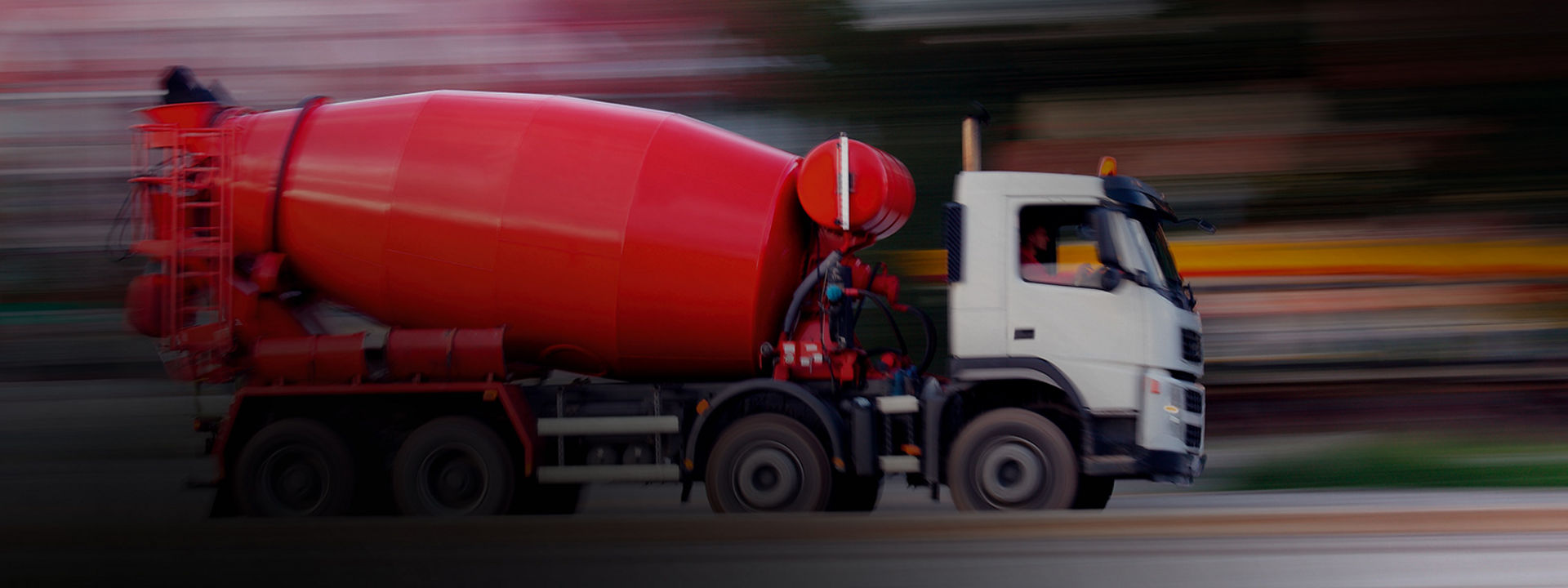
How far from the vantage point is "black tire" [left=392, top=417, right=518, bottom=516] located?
869 cm

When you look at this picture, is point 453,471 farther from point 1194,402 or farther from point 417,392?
point 1194,402

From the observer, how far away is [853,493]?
9.07m

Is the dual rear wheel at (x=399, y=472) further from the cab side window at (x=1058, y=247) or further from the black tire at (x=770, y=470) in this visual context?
the cab side window at (x=1058, y=247)

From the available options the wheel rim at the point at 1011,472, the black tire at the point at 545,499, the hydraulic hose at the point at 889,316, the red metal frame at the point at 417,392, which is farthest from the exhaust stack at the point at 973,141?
the black tire at the point at 545,499

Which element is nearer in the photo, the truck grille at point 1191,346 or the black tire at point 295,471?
the truck grille at point 1191,346

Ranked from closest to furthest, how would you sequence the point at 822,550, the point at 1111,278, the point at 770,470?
the point at 822,550
the point at 1111,278
the point at 770,470

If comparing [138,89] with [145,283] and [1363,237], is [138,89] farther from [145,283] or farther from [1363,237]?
[1363,237]

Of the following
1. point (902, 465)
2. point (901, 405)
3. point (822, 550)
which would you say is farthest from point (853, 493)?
point (822, 550)

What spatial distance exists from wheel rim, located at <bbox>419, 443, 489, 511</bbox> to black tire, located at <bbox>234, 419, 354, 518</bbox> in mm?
515

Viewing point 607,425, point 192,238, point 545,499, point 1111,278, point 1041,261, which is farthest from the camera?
point 545,499

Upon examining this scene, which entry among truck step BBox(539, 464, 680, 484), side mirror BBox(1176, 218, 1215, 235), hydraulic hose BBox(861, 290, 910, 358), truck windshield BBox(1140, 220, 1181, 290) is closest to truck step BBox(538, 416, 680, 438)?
truck step BBox(539, 464, 680, 484)

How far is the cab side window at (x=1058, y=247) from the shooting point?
26.9 ft

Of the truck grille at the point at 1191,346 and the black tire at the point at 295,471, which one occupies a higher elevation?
the truck grille at the point at 1191,346

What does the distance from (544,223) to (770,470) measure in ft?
7.03
